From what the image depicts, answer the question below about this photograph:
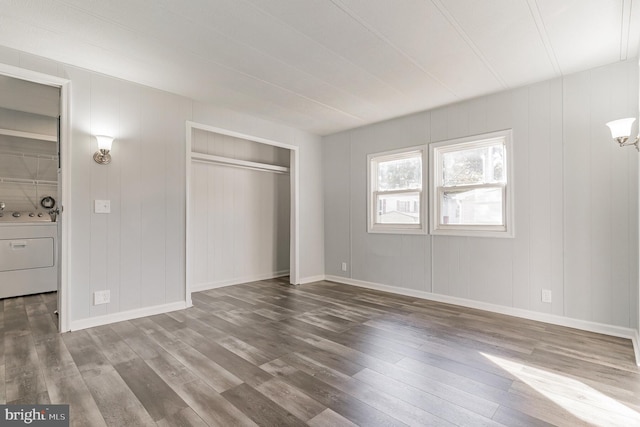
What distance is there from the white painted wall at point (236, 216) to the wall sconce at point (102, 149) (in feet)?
4.83

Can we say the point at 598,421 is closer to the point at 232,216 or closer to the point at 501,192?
the point at 501,192

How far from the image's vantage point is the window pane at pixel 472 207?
357cm

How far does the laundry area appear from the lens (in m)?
4.02

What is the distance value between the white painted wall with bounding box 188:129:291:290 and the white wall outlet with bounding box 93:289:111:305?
4.05 ft

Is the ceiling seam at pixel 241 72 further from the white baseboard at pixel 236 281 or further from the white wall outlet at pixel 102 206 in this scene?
the white baseboard at pixel 236 281

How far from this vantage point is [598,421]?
161 cm

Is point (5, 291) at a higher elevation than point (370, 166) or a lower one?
lower

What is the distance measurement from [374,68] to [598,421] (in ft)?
9.77

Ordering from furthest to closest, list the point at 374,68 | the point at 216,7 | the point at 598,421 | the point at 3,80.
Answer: the point at 3,80 → the point at 374,68 → the point at 216,7 → the point at 598,421

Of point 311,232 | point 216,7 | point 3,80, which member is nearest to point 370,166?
point 311,232

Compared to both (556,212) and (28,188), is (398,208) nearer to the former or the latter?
(556,212)

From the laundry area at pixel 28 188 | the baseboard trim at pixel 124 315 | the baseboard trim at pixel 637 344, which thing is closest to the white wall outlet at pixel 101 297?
the baseboard trim at pixel 124 315

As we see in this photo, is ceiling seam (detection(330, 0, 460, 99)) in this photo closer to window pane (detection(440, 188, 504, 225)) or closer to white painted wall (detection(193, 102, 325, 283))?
window pane (detection(440, 188, 504, 225))

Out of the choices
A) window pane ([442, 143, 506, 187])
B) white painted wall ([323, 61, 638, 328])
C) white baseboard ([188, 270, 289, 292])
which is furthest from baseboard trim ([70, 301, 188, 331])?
window pane ([442, 143, 506, 187])
